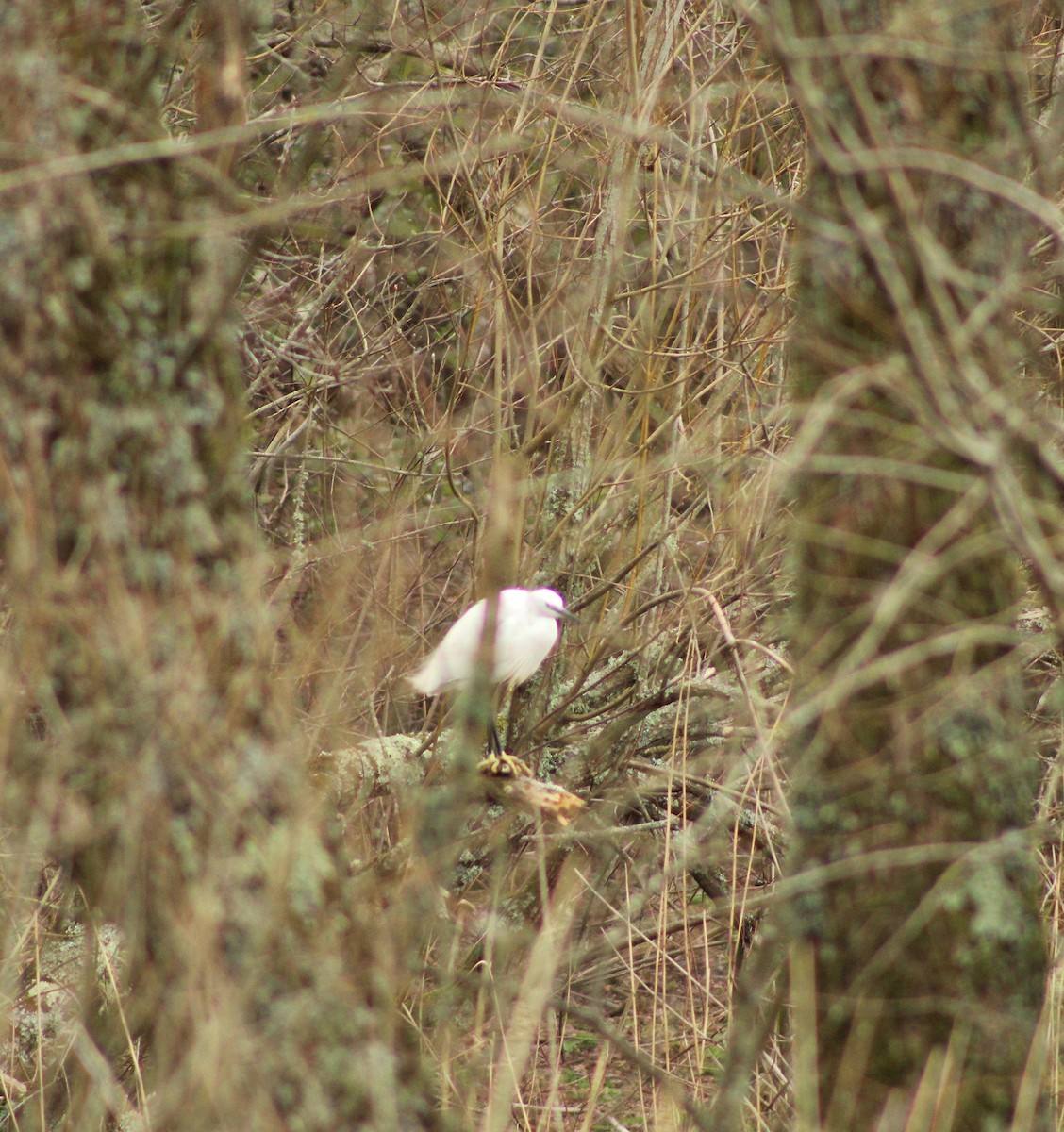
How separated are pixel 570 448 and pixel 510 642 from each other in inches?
39.7

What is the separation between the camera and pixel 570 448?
4742mm

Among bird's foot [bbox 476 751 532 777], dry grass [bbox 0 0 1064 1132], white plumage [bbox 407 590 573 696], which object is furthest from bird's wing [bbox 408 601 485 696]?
bird's foot [bbox 476 751 532 777]

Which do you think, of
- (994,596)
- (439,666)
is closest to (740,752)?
(439,666)

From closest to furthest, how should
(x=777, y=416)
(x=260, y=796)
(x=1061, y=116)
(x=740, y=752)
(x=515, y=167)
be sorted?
(x=1061, y=116), (x=260, y=796), (x=777, y=416), (x=740, y=752), (x=515, y=167)

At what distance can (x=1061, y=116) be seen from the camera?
5.92ft

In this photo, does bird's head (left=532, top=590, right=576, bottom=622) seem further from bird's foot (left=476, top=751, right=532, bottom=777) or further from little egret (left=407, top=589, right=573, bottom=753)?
bird's foot (left=476, top=751, right=532, bottom=777)

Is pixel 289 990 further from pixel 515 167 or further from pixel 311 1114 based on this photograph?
pixel 515 167

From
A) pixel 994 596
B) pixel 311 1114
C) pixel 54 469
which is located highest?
pixel 54 469

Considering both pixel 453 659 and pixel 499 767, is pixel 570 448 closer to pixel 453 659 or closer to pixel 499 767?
pixel 453 659

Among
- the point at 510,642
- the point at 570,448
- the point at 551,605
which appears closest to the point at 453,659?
the point at 510,642

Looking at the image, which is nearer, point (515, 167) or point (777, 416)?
point (777, 416)

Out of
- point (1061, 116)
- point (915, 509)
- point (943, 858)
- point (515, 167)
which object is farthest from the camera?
point (515, 167)

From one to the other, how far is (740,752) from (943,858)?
2.10 m

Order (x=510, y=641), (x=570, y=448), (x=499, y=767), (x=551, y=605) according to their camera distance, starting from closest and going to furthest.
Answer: (x=499, y=767), (x=510, y=641), (x=551, y=605), (x=570, y=448)
